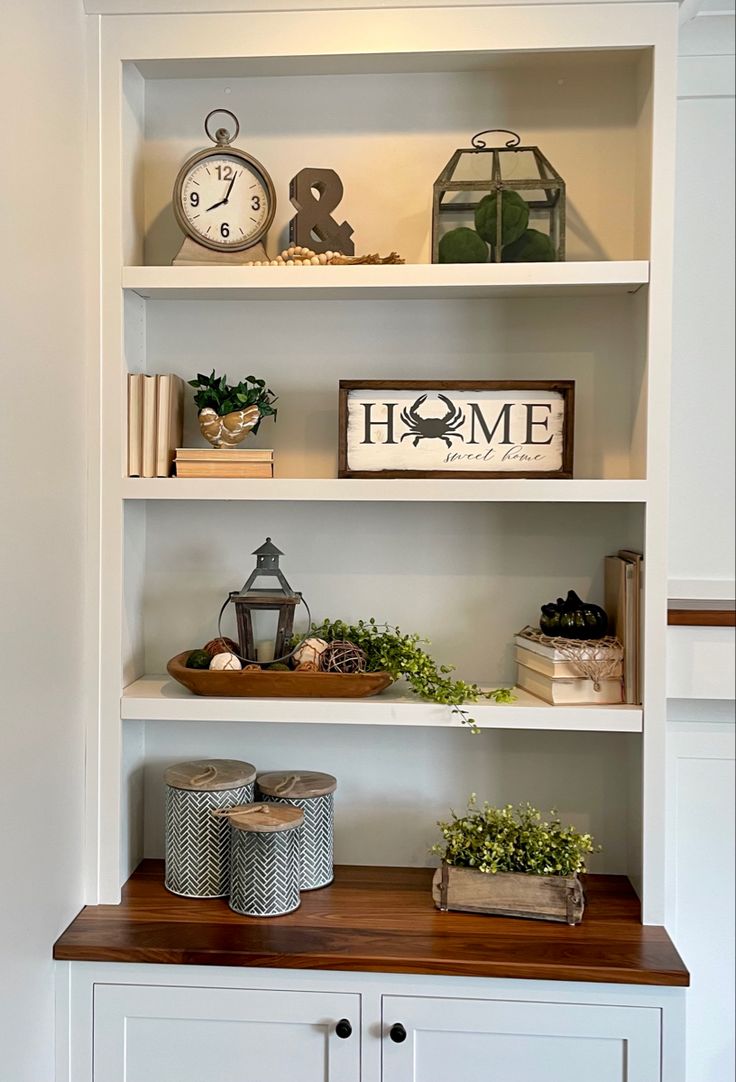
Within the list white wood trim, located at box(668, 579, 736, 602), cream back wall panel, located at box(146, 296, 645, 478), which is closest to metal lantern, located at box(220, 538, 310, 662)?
cream back wall panel, located at box(146, 296, 645, 478)

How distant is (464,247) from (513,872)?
114 cm

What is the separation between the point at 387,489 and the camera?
185cm

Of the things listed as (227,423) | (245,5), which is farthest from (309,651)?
(245,5)

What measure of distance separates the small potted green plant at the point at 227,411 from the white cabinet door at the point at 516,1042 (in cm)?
104

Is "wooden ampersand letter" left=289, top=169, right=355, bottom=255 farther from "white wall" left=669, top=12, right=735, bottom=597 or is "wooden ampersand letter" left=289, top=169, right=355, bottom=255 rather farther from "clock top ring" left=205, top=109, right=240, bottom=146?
"white wall" left=669, top=12, right=735, bottom=597

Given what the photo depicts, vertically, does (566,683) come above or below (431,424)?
below

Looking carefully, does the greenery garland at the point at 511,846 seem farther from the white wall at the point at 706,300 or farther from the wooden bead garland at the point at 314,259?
the wooden bead garland at the point at 314,259

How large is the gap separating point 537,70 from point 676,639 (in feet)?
3.84

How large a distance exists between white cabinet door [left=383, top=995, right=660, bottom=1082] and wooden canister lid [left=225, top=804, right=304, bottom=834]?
1.09 feet

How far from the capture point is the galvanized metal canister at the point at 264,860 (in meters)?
1.78

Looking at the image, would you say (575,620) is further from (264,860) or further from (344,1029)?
(344,1029)

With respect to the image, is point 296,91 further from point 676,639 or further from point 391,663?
point 676,639

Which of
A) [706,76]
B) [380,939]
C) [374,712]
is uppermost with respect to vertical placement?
[706,76]

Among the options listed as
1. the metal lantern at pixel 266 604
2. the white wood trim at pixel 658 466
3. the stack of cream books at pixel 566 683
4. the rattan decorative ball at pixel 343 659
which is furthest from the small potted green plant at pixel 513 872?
the metal lantern at pixel 266 604
